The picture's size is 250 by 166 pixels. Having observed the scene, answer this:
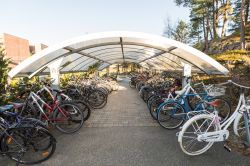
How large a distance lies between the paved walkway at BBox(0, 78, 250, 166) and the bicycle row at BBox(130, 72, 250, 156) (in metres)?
0.17

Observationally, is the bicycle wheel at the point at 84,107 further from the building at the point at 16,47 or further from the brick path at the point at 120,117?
the building at the point at 16,47

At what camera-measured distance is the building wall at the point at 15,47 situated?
62.4 feet

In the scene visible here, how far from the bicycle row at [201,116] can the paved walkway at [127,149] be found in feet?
0.56

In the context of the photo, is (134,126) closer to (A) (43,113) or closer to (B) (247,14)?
(A) (43,113)

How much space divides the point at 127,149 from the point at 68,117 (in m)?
1.50

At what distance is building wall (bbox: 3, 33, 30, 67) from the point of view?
1903 centimetres

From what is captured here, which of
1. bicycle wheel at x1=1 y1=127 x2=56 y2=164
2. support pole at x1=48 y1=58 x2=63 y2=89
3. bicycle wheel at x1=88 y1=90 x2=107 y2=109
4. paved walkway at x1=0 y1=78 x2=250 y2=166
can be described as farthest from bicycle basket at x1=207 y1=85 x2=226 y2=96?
support pole at x1=48 y1=58 x2=63 y2=89

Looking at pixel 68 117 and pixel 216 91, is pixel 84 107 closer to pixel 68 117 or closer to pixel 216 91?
pixel 68 117

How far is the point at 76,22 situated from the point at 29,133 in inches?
687

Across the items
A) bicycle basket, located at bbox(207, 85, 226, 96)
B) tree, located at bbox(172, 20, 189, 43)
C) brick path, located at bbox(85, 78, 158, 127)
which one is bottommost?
brick path, located at bbox(85, 78, 158, 127)

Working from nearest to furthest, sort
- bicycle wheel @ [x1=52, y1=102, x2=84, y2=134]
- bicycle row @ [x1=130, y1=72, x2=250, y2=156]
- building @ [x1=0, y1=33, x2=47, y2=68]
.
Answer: bicycle row @ [x1=130, y1=72, x2=250, y2=156] < bicycle wheel @ [x1=52, y1=102, x2=84, y2=134] < building @ [x1=0, y1=33, x2=47, y2=68]

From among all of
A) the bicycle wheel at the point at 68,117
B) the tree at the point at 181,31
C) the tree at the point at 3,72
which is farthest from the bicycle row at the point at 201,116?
the tree at the point at 181,31

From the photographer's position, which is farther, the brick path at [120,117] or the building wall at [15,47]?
the building wall at [15,47]

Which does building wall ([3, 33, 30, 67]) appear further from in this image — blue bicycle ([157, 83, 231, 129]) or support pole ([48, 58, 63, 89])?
blue bicycle ([157, 83, 231, 129])
